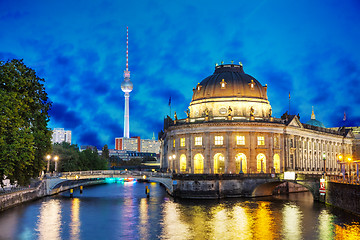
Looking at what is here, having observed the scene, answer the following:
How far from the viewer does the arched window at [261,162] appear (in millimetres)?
104625

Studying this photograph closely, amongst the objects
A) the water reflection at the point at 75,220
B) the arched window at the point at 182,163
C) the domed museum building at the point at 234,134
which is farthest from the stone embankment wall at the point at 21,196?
the arched window at the point at 182,163

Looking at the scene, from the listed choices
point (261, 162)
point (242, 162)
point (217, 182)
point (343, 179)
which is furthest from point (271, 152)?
point (343, 179)

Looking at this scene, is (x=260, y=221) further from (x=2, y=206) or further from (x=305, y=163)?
(x=305, y=163)

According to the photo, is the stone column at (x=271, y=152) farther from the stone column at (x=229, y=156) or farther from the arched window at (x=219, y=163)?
the arched window at (x=219, y=163)

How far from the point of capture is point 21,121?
56.9 meters

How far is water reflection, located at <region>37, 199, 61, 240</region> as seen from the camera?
163ft

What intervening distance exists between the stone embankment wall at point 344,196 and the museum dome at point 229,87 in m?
41.4

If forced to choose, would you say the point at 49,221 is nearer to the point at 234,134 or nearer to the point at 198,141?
the point at 198,141

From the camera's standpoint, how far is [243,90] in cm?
11306

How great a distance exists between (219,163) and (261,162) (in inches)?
382

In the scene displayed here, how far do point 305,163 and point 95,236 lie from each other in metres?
83.4

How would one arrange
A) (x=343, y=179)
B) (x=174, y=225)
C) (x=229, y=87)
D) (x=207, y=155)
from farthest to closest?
(x=229, y=87) < (x=207, y=155) < (x=343, y=179) < (x=174, y=225)

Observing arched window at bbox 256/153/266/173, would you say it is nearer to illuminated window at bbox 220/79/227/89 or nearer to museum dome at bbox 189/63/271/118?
museum dome at bbox 189/63/271/118

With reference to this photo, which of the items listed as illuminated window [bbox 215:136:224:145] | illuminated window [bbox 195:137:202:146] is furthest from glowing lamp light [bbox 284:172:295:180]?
illuminated window [bbox 195:137:202:146]
